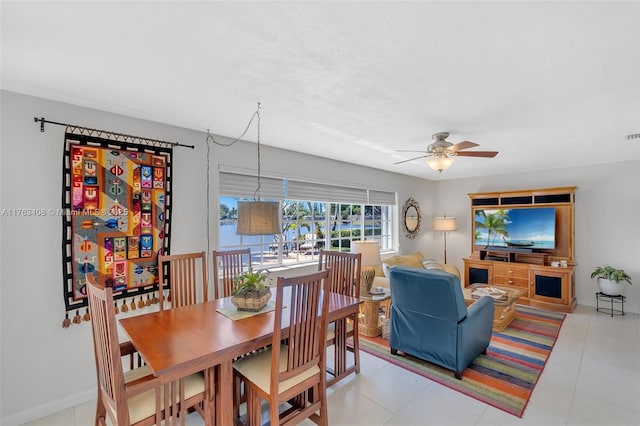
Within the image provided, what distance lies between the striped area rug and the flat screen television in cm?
164

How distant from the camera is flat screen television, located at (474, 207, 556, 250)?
5070 millimetres

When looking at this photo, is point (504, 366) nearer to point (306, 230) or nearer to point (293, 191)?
point (306, 230)

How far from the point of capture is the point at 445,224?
6172 mm

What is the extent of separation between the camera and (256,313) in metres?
2.16

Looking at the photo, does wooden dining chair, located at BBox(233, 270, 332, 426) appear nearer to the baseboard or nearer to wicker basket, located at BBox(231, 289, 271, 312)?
wicker basket, located at BBox(231, 289, 271, 312)

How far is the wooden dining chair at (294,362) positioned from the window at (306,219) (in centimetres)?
178

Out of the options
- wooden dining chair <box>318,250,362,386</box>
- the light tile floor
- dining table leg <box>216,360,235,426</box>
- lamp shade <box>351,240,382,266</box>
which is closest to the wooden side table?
lamp shade <box>351,240,382,266</box>

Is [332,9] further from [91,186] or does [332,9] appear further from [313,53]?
[91,186]

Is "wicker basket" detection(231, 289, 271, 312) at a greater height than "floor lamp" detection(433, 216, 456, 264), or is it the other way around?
"floor lamp" detection(433, 216, 456, 264)

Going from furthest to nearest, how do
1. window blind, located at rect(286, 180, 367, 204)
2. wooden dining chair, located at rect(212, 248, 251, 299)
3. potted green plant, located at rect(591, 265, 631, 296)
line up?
1. potted green plant, located at rect(591, 265, 631, 296)
2. window blind, located at rect(286, 180, 367, 204)
3. wooden dining chair, located at rect(212, 248, 251, 299)

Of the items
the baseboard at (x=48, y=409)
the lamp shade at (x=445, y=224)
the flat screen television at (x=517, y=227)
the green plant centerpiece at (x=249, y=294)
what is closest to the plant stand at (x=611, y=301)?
the flat screen television at (x=517, y=227)

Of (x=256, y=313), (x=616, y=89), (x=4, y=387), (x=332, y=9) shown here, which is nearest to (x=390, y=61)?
(x=332, y=9)

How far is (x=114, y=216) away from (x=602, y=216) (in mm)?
6745

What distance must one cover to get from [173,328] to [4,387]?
1361 mm
